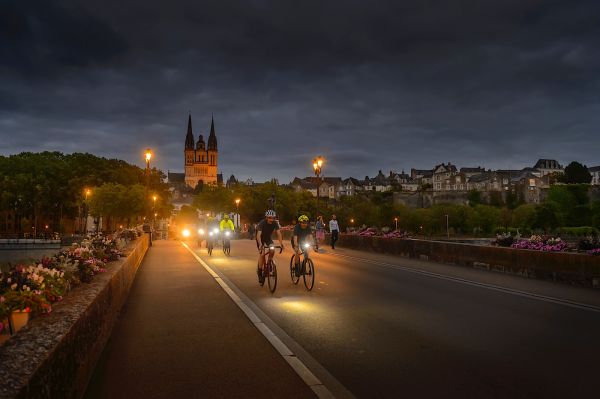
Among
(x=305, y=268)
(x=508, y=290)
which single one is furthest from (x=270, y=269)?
(x=508, y=290)

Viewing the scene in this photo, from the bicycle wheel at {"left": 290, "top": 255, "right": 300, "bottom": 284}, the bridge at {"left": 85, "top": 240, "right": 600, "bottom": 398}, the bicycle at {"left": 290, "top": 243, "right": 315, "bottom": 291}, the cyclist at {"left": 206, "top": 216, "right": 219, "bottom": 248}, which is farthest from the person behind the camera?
the cyclist at {"left": 206, "top": 216, "right": 219, "bottom": 248}

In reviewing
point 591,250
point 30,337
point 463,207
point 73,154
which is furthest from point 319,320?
point 463,207

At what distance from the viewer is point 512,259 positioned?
17.7 meters

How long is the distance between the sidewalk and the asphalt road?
1.83 feet

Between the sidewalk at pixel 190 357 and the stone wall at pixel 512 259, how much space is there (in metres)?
9.26

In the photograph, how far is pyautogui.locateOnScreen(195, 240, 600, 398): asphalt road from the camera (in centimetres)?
569

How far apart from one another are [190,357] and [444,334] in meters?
3.65

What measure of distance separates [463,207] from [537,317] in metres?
120

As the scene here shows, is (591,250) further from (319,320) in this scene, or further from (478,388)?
(478,388)

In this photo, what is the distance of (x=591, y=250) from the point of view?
48.2 feet

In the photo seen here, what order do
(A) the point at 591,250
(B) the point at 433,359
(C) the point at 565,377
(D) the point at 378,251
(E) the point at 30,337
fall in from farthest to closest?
1. (D) the point at 378,251
2. (A) the point at 591,250
3. (B) the point at 433,359
4. (C) the point at 565,377
5. (E) the point at 30,337

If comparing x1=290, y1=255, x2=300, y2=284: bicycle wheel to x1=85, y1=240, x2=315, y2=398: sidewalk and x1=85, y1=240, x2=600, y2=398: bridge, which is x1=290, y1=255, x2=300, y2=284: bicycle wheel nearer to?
x1=85, y1=240, x2=600, y2=398: bridge

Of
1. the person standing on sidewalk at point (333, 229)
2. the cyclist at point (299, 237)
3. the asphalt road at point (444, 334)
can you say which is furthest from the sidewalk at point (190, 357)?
the person standing on sidewalk at point (333, 229)

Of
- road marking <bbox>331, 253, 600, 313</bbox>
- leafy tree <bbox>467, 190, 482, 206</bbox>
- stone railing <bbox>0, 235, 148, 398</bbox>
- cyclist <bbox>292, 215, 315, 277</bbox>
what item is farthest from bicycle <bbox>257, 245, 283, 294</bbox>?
leafy tree <bbox>467, 190, 482, 206</bbox>
